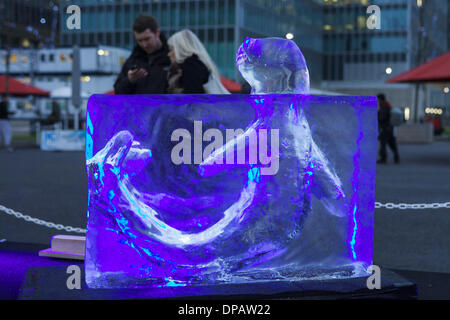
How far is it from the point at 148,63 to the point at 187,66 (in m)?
0.35

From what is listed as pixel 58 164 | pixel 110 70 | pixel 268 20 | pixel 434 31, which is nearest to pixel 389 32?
pixel 434 31

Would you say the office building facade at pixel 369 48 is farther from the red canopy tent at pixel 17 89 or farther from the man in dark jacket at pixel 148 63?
the man in dark jacket at pixel 148 63

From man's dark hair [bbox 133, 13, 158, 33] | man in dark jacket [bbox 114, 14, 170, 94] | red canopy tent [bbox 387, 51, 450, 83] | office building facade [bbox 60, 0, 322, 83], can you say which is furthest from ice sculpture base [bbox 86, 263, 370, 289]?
office building facade [bbox 60, 0, 322, 83]

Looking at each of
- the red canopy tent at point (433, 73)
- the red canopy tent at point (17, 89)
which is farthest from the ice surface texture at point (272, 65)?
the red canopy tent at point (17, 89)

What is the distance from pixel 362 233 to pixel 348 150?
16.6 inches

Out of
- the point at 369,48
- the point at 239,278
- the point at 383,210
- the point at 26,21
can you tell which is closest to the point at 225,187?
the point at 239,278

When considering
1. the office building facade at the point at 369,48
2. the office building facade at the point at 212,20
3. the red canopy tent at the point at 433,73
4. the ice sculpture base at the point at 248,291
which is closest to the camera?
the ice sculpture base at the point at 248,291

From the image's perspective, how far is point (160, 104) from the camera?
292 cm

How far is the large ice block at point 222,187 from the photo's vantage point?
9.50 feet

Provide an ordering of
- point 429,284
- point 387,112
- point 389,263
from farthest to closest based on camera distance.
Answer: point 387,112 < point 389,263 < point 429,284

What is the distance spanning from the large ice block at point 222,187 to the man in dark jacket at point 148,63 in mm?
1731

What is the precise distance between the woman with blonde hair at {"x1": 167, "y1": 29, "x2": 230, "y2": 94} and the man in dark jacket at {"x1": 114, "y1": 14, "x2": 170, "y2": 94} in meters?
0.07

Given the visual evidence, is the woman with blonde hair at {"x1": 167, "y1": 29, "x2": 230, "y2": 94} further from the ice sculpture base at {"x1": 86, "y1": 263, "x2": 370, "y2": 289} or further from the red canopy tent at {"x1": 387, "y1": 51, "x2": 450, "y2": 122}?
the red canopy tent at {"x1": 387, "y1": 51, "x2": 450, "y2": 122}
